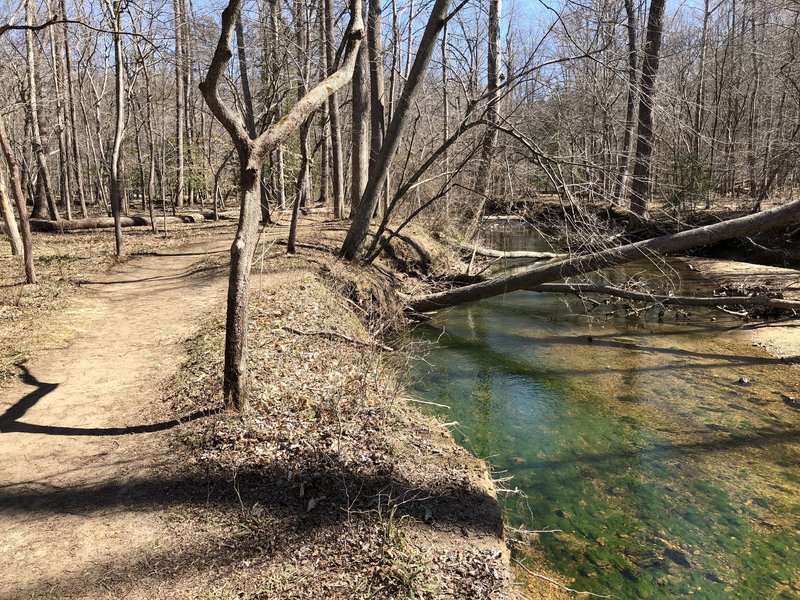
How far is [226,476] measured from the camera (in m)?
4.61

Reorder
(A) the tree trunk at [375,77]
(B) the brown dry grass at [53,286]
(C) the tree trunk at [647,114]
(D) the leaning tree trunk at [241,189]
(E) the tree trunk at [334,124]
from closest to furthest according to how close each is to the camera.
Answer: (D) the leaning tree trunk at [241,189] → (B) the brown dry grass at [53,286] → (C) the tree trunk at [647,114] → (A) the tree trunk at [375,77] → (E) the tree trunk at [334,124]

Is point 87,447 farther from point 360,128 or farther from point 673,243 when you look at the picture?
point 360,128

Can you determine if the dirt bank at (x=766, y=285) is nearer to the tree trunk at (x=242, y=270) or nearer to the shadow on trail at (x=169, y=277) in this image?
the tree trunk at (x=242, y=270)

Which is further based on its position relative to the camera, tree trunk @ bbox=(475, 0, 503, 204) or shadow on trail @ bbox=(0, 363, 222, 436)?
tree trunk @ bbox=(475, 0, 503, 204)

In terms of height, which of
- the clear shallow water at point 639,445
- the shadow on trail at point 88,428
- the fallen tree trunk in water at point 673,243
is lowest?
the clear shallow water at point 639,445

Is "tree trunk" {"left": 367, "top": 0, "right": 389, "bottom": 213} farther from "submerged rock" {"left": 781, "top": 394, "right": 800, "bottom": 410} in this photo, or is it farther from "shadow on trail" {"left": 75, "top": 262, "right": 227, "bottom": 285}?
"submerged rock" {"left": 781, "top": 394, "right": 800, "bottom": 410}

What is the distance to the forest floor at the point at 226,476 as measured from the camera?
3.69 meters

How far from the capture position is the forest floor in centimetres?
369

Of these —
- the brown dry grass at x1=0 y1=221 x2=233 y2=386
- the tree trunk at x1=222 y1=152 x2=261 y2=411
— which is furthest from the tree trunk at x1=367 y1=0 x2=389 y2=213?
the tree trunk at x1=222 y1=152 x2=261 y2=411

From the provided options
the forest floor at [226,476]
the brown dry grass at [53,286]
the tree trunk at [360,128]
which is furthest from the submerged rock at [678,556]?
the tree trunk at [360,128]

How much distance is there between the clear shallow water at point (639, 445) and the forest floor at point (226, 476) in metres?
1.10

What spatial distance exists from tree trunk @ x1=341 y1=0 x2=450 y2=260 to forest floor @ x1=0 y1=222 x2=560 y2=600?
3659 mm

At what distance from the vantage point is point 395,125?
1063 cm

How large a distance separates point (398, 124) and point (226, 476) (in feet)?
26.4
